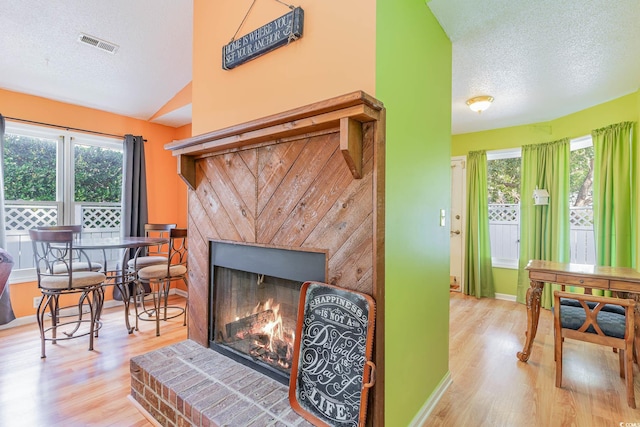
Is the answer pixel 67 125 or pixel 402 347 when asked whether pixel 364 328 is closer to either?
pixel 402 347

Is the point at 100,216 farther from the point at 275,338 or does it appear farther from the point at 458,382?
the point at 458,382

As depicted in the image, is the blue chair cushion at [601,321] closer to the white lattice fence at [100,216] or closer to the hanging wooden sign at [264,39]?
the hanging wooden sign at [264,39]

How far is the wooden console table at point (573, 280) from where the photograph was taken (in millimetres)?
2324

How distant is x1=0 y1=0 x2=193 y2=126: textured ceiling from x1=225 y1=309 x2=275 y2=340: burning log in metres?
2.54

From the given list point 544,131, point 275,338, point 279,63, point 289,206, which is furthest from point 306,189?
point 544,131

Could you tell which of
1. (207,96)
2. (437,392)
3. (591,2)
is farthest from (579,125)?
(207,96)

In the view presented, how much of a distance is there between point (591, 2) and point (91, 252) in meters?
5.42

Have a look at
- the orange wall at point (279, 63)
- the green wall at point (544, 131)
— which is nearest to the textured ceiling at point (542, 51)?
the green wall at point (544, 131)

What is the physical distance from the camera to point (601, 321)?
2227mm

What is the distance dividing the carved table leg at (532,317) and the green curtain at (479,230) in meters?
1.95

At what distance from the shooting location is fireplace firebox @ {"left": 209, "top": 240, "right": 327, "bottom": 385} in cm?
175

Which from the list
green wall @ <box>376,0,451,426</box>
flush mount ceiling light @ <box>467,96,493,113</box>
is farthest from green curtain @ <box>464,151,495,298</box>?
green wall @ <box>376,0,451,426</box>

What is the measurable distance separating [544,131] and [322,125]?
4.14 meters

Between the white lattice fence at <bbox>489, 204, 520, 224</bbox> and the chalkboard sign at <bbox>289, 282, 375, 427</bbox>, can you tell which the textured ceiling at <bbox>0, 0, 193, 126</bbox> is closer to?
the chalkboard sign at <bbox>289, 282, 375, 427</bbox>
